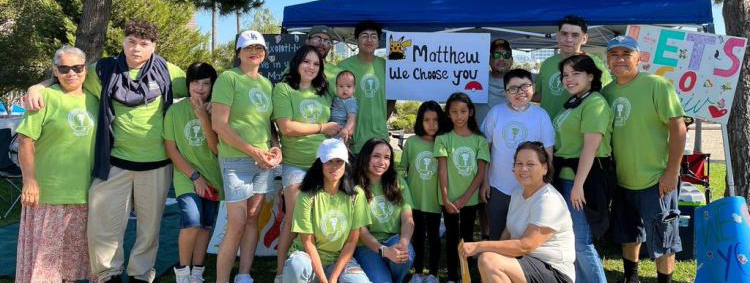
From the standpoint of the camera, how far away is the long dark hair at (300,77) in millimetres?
3668

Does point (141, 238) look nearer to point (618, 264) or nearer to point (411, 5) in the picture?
point (411, 5)

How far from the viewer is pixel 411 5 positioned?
488 cm

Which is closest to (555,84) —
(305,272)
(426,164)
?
(426,164)

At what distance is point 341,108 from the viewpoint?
3.87 m

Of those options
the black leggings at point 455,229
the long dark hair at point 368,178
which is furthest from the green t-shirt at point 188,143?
the black leggings at point 455,229

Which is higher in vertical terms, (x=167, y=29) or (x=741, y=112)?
(x=167, y=29)

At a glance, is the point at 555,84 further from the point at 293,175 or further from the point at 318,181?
the point at 293,175

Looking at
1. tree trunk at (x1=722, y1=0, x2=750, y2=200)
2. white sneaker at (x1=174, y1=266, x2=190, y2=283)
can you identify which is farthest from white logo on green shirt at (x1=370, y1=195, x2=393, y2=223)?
tree trunk at (x1=722, y1=0, x2=750, y2=200)

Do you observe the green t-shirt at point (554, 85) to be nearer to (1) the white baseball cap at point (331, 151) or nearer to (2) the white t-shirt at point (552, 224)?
(2) the white t-shirt at point (552, 224)

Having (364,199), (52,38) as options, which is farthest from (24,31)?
(364,199)

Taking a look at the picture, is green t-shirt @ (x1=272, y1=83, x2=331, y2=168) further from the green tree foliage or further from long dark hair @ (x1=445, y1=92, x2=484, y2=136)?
the green tree foliage

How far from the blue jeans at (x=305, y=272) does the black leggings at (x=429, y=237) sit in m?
0.65

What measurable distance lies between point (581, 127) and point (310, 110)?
1.66 m

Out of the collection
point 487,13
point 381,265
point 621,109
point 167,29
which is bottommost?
point 381,265
